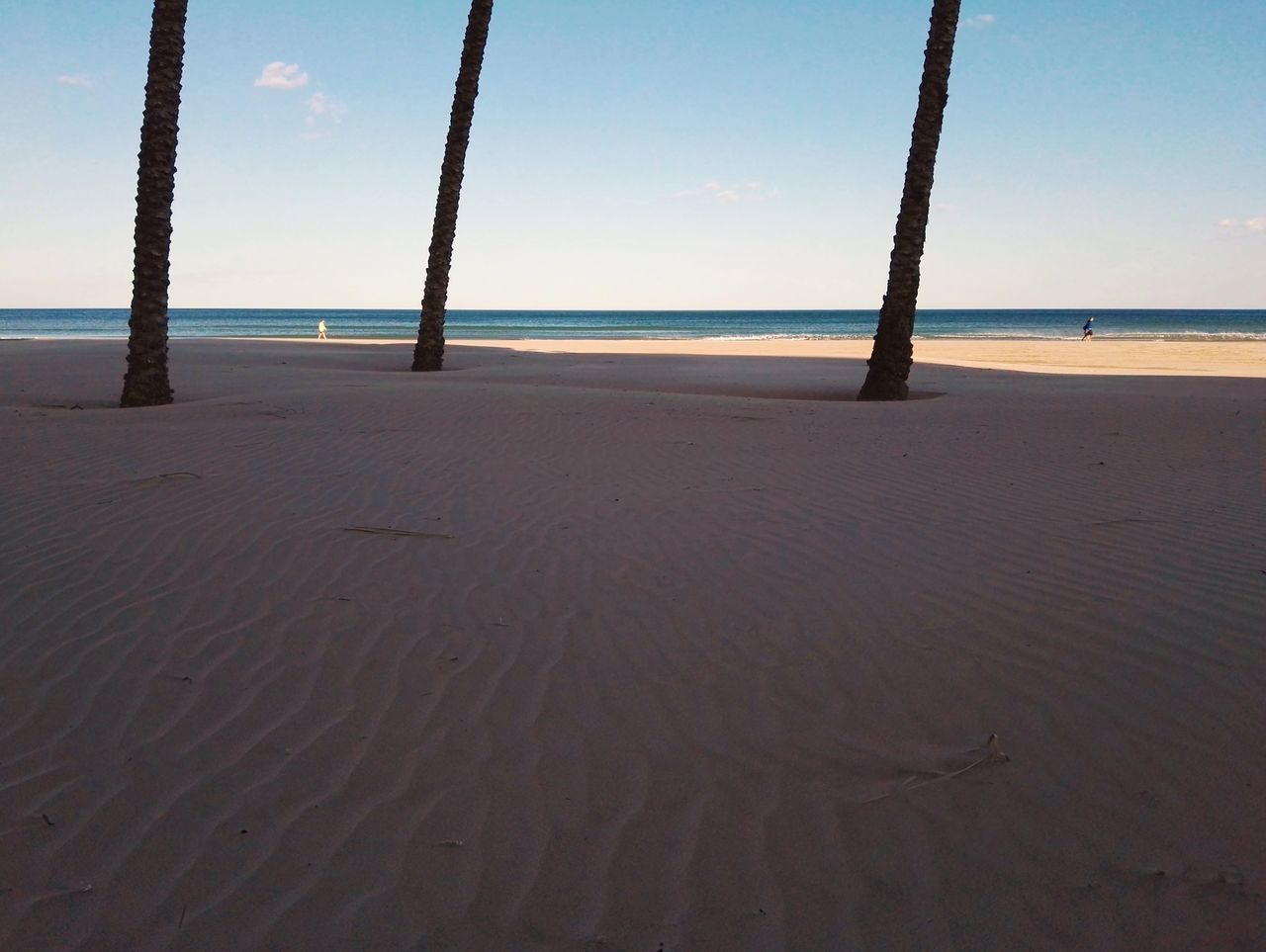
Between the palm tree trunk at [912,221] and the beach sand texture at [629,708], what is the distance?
562 centimetres

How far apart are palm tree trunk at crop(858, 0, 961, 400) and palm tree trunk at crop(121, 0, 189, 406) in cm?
878

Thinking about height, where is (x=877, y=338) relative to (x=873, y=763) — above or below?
above

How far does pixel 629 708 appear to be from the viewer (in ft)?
10.7

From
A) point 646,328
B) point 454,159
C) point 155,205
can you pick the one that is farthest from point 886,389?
point 646,328

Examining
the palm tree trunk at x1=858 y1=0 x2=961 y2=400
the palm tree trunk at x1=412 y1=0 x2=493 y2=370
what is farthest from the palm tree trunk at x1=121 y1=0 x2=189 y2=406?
the palm tree trunk at x1=858 y1=0 x2=961 y2=400

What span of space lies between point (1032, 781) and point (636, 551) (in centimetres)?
260

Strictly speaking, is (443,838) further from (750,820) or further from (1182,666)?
(1182,666)

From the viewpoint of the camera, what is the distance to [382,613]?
4.11 m

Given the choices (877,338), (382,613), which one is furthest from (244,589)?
(877,338)

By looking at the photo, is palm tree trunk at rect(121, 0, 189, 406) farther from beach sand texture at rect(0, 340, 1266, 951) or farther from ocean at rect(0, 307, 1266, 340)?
ocean at rect(0, 307, 1266, 340)

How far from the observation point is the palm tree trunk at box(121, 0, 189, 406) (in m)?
9.92

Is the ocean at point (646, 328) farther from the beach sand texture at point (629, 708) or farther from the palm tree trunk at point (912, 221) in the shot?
the beach sand texture at point (629, 708)

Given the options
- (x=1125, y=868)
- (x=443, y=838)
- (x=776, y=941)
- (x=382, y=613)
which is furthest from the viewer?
(x=382, y=613)

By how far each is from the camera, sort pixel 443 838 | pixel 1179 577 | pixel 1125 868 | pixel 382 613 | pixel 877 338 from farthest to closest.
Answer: pixel 877 338
pixel 1179 577
pixel 382 613
pixel 443 838
pixel 1125 868
